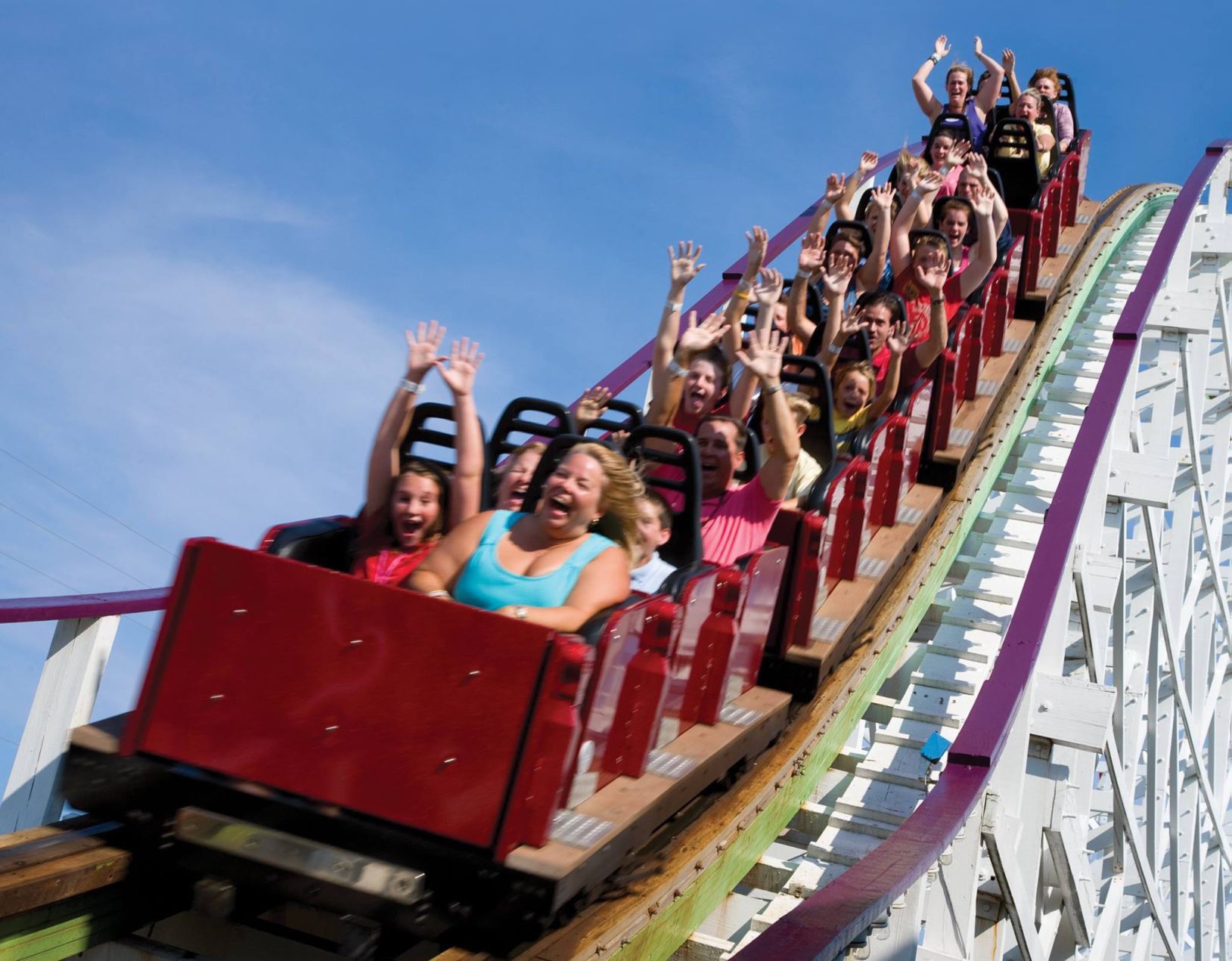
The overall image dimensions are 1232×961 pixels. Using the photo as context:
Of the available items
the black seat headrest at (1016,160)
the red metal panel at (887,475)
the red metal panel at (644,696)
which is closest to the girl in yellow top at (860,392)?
the red metal panel at (887,475)

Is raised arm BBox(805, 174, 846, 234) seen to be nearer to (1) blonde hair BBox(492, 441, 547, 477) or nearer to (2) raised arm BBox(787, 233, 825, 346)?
(2) raised arm BBox(787, 233, 825, 346)

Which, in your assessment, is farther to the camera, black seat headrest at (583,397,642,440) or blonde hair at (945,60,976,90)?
blonde hair at (945,60,976,90)

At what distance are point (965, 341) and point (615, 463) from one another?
12.2 ft

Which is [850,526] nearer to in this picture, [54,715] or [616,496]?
[616,496]

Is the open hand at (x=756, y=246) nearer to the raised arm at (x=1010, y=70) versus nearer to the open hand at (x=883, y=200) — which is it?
the open hand at (x=883, y=200)

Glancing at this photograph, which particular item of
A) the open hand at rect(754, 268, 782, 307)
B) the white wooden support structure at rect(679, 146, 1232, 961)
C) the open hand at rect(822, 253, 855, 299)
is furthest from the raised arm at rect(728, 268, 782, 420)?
the white wooden support structure at rect(679, 146, 1232, 961)

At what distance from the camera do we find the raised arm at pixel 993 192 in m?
7.54

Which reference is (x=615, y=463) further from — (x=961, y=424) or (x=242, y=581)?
(x=961, y=424)

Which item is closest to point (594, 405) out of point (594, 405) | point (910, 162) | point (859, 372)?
point (594, 405)

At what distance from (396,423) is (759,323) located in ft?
5.74

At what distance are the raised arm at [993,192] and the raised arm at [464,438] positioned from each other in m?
4.44

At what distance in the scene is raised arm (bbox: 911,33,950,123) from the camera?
10.3 m

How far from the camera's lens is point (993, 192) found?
7.56m

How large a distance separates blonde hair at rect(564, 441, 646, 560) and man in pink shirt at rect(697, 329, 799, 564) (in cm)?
82
